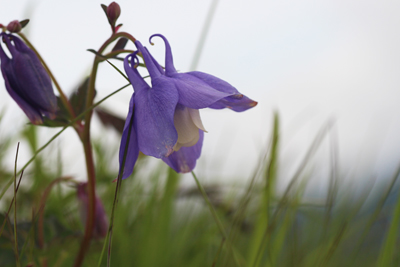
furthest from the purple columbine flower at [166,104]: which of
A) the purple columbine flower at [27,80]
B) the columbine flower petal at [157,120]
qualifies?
the purple columbine flower at [27,80]

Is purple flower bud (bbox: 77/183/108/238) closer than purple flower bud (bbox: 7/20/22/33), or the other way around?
purple flower bud (bbox: 7/20/22/33)

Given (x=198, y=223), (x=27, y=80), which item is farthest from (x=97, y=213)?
(x=198, y=223)

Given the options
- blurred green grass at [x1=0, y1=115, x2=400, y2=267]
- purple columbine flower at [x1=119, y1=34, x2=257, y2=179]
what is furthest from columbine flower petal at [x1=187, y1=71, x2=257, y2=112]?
blurred green grass at [x1=0, y1=115, x2=400, y2=267]

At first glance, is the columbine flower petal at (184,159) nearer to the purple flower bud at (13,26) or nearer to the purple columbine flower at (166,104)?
the purple columbine flower at (166,104)

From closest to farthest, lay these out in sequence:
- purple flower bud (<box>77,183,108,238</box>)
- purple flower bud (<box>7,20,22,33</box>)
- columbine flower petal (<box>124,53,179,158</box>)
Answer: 1. columbine flower petal (<box>124,53,179,158</box>)
2. purple flower bud (<box>7,20,22,33</box>)
3. purple flower bud (<box>77,183,108,238</box>)

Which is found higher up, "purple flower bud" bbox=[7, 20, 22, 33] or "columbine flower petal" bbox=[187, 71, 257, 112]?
"columbine flower petal" bbox=[187, 71, 257, 112]

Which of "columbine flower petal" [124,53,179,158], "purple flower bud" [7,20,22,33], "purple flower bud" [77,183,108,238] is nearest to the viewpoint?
"columbine flower petal" [124,53,179,158]

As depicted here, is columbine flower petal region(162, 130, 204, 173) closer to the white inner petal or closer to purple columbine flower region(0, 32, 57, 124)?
the white inner petal
